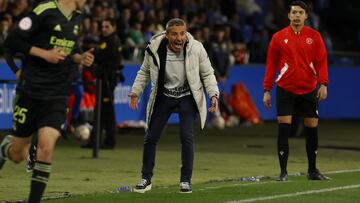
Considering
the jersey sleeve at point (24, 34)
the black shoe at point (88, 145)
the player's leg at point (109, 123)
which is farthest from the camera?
the black shoe at point (88, 145)

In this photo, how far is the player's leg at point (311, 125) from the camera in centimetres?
1444

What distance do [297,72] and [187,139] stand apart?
2137mm

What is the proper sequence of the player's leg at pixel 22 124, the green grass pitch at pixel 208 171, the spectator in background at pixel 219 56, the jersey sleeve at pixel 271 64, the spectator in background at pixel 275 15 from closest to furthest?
1. the player's leg at pixel 22 124
2. the green grass pitch at pixel 208 171
3. the jersey sleeve at pixel 271 64
4. the spectator in background at pixel 219 56
5. the spectator in background at pixel 275 15

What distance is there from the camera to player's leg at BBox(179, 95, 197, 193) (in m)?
12.8

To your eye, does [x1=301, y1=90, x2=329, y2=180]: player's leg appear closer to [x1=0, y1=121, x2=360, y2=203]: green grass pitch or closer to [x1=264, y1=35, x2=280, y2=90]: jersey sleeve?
[x1=0, y1=121, x2=360, y2=203]: green grass pitch

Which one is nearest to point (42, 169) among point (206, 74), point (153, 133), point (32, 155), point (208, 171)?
point (153, 133)

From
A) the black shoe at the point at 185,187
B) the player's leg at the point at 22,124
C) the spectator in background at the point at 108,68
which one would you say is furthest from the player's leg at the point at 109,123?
the player's leg at the point at 22,124

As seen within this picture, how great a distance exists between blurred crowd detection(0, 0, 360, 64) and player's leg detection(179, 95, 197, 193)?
894 centimetres

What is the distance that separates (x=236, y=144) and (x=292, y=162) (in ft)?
13.9

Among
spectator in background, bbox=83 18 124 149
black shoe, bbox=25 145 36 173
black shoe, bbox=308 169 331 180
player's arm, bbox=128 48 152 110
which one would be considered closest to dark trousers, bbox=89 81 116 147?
spectator in background, bbox=83 18 124 149

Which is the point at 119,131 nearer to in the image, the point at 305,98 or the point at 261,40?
the point at 261,40

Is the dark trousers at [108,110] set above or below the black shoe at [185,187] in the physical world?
above

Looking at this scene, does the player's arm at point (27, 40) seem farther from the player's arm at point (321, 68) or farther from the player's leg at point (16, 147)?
the player's arm at point (321, 68)

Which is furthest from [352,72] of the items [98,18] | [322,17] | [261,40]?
[98,18]
